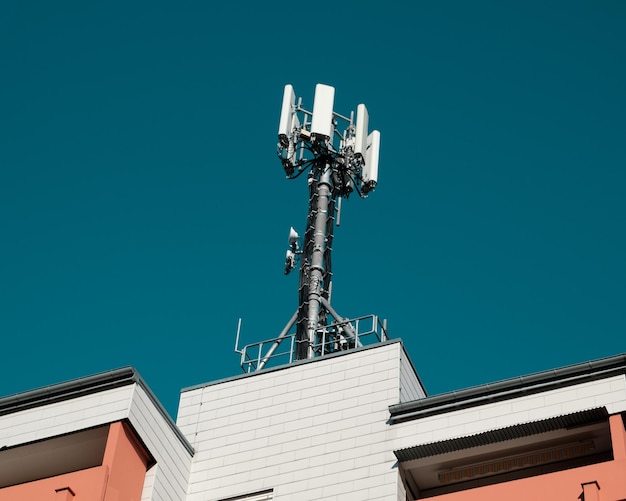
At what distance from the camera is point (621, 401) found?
32500 millimetres

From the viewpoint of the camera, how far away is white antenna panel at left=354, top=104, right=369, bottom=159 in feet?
173

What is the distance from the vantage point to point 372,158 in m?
53.5

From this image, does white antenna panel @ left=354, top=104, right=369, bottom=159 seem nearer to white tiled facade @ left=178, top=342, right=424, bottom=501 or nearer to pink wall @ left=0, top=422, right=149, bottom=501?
white tiled facade @ left=178, top=342, right=424, bottom=501

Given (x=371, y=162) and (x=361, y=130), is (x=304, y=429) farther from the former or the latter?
(x=361, y=130)

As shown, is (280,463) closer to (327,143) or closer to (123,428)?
(123,428)

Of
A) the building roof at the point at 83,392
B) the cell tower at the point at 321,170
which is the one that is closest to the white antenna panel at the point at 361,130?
the cell tower at the point at 321,170

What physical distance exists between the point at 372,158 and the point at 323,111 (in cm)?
292

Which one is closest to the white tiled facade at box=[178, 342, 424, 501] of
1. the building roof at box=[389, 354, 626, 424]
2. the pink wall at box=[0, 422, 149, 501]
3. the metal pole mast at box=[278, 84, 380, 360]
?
the building roof at box=[389, 354, 626, 424]

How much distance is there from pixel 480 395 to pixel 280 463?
5.72m

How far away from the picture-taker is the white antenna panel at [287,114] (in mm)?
52188

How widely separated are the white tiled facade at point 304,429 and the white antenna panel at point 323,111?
1651 centimetres

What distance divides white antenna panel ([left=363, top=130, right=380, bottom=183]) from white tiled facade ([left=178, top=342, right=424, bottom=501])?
16.5m

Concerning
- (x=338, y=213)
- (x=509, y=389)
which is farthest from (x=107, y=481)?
(x=338, y=213)

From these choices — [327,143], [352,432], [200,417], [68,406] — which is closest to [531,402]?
[352,432]
